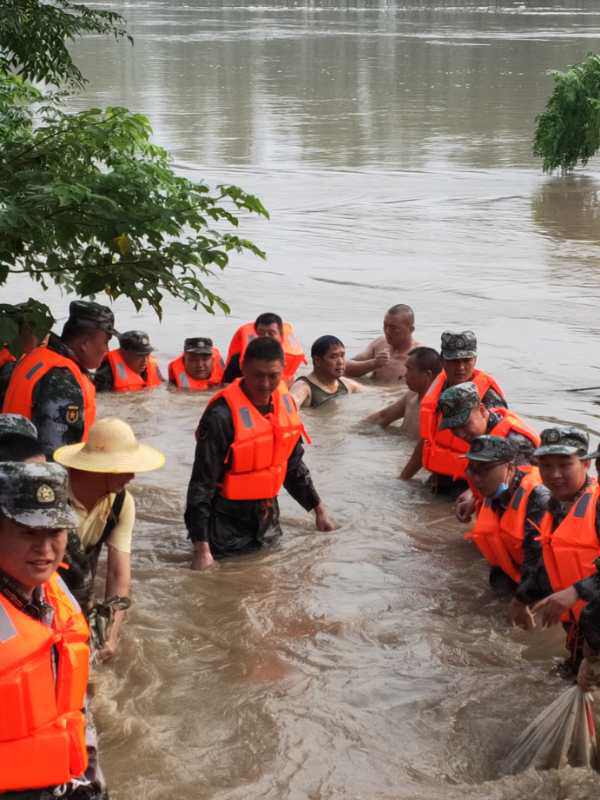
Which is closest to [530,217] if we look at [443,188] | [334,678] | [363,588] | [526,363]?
[443,188]

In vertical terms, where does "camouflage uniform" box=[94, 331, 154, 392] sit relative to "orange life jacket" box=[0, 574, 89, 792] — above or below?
below

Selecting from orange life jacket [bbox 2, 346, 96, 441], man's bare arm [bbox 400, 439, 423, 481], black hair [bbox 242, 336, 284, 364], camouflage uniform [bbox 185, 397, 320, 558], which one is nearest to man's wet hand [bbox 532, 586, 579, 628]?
orange life jacket [bbox 2, 346, 96, 441]

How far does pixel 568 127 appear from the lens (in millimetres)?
25609

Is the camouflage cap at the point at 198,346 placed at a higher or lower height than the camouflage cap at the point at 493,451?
lower

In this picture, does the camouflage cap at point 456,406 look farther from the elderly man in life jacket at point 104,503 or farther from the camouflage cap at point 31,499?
the camouflage cap at point 31,499

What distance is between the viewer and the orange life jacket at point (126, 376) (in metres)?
13.0

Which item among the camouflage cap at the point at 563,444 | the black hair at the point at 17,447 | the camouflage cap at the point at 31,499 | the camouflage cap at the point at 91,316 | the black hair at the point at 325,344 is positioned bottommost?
the black hair at the point at 325,344

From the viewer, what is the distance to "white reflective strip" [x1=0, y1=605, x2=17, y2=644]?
13.0 feet

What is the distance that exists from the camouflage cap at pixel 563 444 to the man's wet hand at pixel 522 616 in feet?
2.40

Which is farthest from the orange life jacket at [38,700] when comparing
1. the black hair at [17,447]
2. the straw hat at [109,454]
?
the straw hat at [109,454]

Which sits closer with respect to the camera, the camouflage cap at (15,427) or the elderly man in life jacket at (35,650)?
the elderly man in life jacket at (35,650)

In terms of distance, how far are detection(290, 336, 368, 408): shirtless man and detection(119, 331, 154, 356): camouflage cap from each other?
150 cm

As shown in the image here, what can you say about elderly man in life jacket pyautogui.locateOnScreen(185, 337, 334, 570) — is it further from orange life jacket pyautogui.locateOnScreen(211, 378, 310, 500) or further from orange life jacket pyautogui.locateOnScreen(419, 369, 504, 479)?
orange life jacket pyautogui.locateOnScreen(419, 369, 504, 479)

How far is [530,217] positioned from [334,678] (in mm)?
16515
